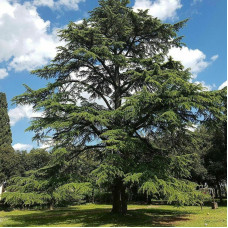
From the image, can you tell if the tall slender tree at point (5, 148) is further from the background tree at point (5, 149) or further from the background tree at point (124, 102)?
the background tree at point (124, 102)

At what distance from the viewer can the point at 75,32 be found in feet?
47.4

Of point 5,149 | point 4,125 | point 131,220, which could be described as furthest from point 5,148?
point 131,220

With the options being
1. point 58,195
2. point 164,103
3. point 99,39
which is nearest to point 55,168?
point 58,195

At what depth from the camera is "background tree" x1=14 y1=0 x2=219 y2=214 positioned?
11.7 metres

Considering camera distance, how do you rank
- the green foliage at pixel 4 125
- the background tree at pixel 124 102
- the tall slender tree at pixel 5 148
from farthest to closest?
the green foliage at pixel 4 125 → the tall slender tree at pixel 5 148 → the background tree at pixel 124 102

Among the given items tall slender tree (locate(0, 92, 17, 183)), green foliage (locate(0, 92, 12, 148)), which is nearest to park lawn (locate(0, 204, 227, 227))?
tall slender tree (locate(0, 92, 17, 183))

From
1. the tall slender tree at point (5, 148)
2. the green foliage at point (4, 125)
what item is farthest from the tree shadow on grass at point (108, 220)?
the green foliage at point (4, 125)

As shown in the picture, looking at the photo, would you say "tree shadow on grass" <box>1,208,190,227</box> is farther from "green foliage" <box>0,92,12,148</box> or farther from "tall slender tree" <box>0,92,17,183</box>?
"green foliage" <box>0,92,12,148</box>

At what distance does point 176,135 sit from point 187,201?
4.65 metres

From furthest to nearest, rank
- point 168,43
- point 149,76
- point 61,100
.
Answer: point 168,43
point 61,100
point 149,76

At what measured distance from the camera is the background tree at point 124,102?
1166 centimetres

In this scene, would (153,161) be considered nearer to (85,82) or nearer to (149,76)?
(149,76)

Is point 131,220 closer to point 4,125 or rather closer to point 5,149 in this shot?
point 5,149

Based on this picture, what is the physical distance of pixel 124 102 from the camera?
12477 millimetres
